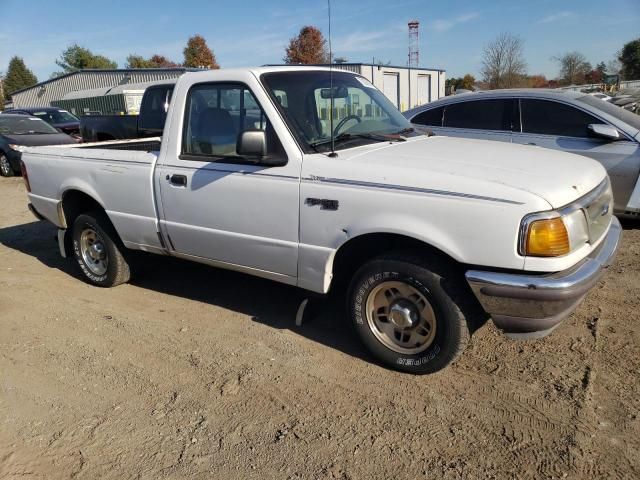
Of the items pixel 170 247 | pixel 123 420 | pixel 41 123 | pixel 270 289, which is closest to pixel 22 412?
pixel 123 420

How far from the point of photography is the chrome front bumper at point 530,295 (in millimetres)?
2787

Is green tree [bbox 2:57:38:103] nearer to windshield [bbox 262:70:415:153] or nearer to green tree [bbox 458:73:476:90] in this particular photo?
green tree [bbox 458:73:476:90]

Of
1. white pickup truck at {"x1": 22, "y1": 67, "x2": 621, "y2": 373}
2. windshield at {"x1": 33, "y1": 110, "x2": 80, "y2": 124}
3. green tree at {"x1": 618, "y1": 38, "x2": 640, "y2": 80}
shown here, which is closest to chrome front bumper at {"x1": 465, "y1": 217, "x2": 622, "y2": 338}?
white pickup truck at {"x1": 22, "y1": 67, "x2": 621, "y2": 373}

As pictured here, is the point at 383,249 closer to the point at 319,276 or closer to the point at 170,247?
the point at 319,276

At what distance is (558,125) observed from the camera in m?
6.20

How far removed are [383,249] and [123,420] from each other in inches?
75.7

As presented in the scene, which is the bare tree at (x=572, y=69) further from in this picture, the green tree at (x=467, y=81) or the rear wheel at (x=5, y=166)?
the rear wheel at (x=5, y=166)

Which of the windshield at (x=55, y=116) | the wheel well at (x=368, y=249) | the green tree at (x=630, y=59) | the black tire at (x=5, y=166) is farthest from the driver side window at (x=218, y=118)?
the green tree at (x=630, y=59)

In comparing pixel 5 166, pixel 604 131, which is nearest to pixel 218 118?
pixel 604 131

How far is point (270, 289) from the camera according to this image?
5008 millimetres

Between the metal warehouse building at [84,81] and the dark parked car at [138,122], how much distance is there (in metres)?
19.9

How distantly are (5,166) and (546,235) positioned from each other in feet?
47.2

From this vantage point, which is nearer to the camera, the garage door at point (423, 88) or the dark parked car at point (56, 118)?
the dark parked car at point (56, 118)

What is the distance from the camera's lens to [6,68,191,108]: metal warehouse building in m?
34.7
